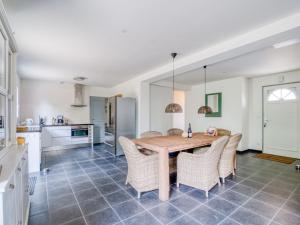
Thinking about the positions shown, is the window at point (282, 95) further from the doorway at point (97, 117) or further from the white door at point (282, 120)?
the doorway at point (97, 117)

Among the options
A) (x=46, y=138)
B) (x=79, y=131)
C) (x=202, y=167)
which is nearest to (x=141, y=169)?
(x=202, y=167)

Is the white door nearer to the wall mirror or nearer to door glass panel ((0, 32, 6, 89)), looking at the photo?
the wall mirror

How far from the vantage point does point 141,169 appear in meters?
2.50

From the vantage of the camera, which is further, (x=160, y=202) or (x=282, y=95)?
(x=282, y=95)

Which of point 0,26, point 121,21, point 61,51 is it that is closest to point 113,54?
point 61,51

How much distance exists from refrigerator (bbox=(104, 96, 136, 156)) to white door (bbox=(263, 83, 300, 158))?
414 cm

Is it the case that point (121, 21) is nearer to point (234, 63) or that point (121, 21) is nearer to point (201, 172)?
point (201, 172)

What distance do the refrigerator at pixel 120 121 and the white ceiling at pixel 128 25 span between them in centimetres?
167

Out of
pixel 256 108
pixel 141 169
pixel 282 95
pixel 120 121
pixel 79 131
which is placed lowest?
pixel 141 169

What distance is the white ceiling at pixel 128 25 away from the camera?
1.81 m

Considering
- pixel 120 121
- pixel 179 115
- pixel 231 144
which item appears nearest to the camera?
pixel 231 144

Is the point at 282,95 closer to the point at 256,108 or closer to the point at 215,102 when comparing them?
the point at 256,108

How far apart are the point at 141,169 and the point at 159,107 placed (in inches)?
144

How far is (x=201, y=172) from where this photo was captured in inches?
100
